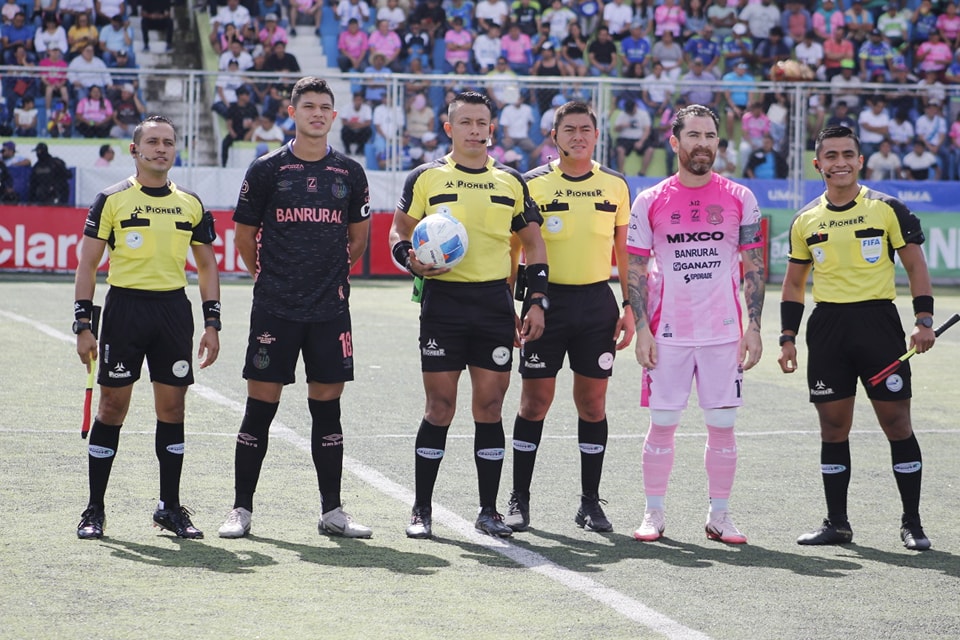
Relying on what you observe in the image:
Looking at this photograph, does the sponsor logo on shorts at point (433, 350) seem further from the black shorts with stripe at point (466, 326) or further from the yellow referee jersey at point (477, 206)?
the yellow referee jersey at point (477, 206)

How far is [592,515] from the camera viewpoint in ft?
23.9

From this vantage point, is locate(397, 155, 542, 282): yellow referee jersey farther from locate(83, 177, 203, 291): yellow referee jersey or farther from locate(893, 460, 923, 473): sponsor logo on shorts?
locate(893, 460, 923, 473): sponsor logo on shorts

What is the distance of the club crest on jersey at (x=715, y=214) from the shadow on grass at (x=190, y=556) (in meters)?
2.63

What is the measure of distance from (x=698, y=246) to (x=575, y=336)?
836 mm

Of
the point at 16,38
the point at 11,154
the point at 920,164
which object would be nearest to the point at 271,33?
the point at 16,38

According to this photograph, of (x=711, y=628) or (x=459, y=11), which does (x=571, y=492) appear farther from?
(x=459, y=11)

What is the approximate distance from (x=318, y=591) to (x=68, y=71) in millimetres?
18551

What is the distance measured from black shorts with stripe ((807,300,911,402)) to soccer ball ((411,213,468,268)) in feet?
5.82

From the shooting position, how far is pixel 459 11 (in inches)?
1088

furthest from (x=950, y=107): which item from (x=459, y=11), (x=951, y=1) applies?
(x=459, y=11)

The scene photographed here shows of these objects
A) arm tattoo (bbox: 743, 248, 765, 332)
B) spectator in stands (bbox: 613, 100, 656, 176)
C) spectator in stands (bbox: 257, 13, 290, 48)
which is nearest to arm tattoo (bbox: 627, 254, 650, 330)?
arm tattoo (bbox: 743, 248, 765, 332)

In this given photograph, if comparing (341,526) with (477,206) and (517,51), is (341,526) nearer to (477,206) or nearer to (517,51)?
(477,206)

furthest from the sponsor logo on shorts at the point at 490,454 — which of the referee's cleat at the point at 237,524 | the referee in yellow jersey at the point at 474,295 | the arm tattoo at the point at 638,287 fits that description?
the referee's cleat at the point at 237,524

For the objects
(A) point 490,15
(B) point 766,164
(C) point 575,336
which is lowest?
(C) point 575,336
